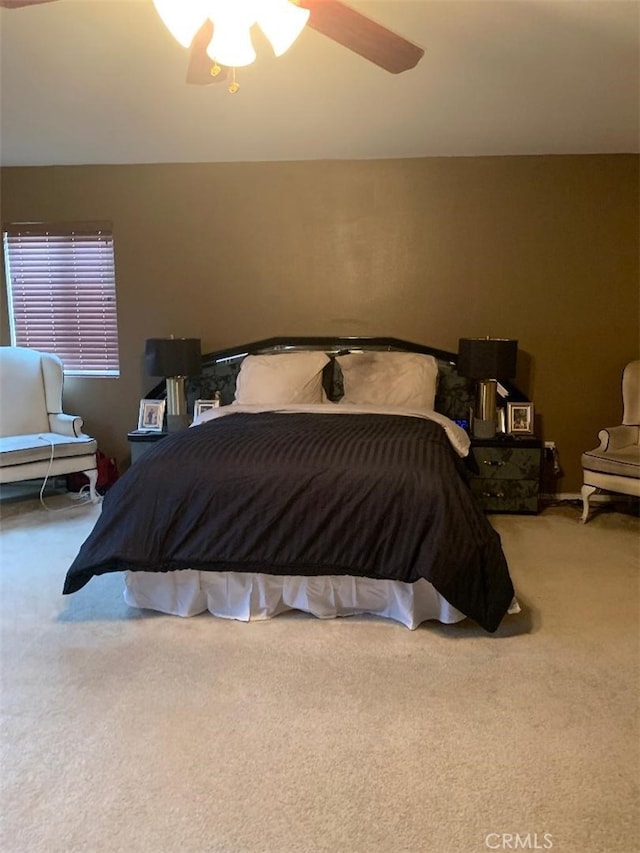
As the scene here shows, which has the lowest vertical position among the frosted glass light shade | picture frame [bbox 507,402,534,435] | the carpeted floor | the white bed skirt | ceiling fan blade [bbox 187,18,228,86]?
the carpeted floor

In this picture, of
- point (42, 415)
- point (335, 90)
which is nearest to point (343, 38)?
point (335, 90)

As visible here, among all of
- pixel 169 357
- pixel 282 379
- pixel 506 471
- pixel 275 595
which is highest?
pixel 169 357

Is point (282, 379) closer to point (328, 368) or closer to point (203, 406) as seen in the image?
point (328, 368)

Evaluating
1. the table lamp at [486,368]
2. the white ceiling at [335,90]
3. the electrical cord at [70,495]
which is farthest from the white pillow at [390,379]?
the electrical cord at [70,495]

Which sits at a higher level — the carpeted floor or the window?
the window

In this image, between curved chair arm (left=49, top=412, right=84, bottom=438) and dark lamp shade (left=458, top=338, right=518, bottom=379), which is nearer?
dark lamp shade (left=458, top=338, right=518, bottom=379)

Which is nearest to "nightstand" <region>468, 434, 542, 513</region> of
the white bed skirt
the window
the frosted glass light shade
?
the white bed skirt

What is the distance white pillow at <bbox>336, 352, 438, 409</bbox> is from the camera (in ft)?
12.9

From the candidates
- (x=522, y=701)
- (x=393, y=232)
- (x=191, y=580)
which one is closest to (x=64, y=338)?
(x=393, y=232)

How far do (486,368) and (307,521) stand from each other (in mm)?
1952

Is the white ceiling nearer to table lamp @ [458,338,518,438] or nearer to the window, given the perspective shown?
the window

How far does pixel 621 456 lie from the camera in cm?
361

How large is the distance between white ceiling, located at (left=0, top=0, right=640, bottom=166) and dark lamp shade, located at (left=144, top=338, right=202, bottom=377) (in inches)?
49.8

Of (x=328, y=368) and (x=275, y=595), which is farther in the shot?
(x=328, y=368)
